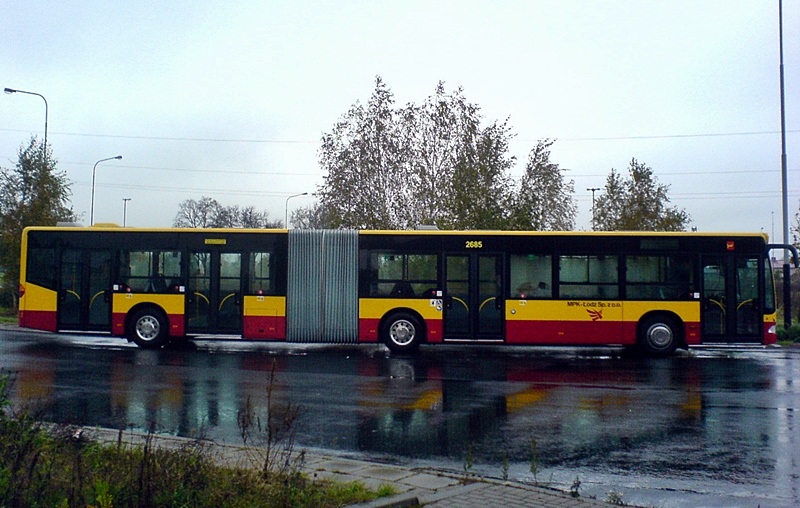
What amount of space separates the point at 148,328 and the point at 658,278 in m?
12.5

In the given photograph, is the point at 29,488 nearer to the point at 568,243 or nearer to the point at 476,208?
the point at 568,243

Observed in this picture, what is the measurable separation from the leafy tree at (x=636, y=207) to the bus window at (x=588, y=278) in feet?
63.4

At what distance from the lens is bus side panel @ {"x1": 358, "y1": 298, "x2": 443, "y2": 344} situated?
18703 millimetres

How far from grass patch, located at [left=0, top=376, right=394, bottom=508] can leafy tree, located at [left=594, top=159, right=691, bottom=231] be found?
108 ft

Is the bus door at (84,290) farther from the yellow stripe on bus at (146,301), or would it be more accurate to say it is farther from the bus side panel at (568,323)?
the bus side panel at (568,323)

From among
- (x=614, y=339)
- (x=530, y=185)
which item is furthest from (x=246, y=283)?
(x=530, y=185)

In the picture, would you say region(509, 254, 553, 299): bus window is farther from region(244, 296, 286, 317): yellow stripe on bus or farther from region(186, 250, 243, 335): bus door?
region(186, 250, 243, 335): bus door

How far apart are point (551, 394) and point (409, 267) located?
22.4ft

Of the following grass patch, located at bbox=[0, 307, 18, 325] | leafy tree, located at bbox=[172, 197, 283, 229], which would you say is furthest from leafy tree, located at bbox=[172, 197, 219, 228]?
grass patch, located at bbox=[0, 307, 18, 325]

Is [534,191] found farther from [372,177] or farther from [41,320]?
[41,320]

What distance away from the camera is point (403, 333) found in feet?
61.6

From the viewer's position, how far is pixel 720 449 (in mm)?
8852

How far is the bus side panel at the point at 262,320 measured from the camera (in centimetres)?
1906

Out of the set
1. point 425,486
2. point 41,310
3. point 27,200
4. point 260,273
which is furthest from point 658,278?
point 27,200
